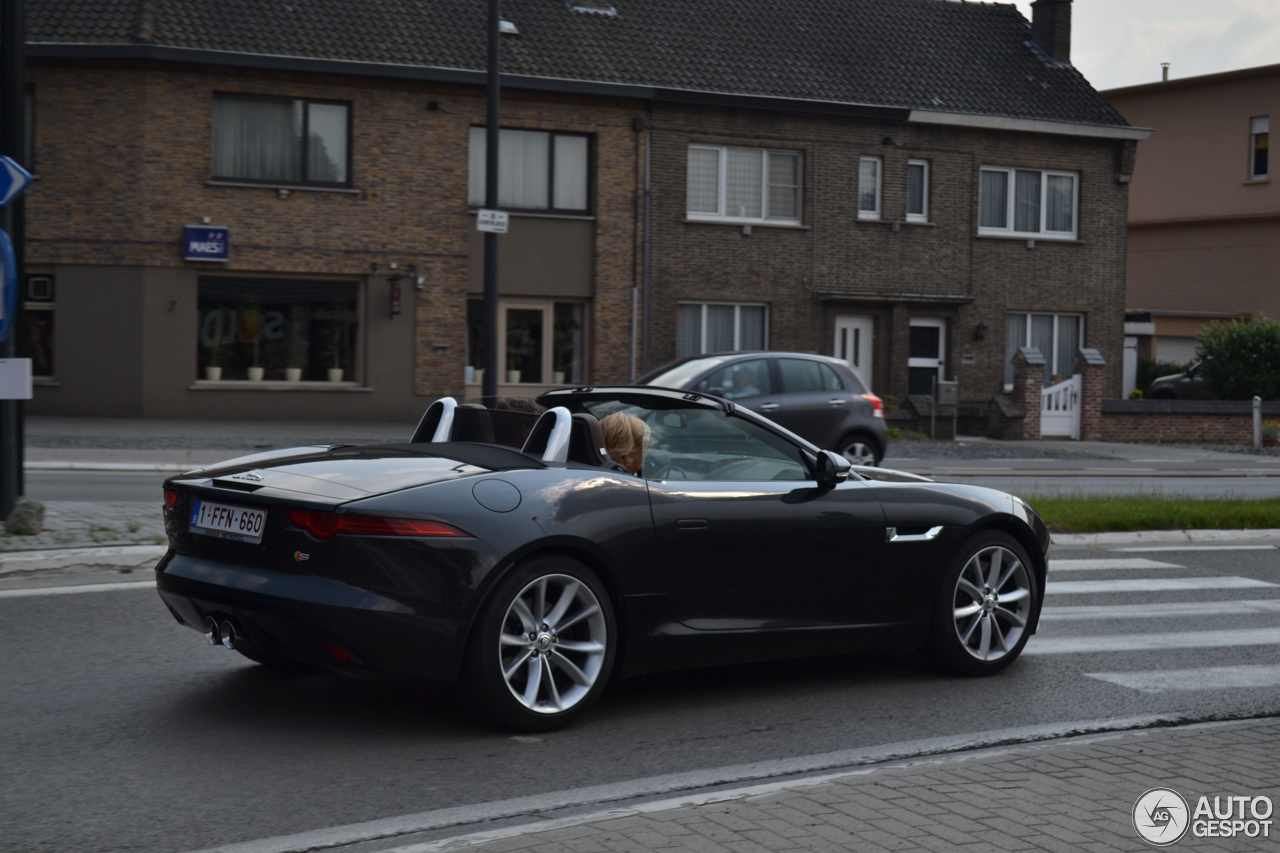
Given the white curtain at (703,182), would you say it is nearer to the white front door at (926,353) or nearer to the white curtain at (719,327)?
the white curtain at (719,327)

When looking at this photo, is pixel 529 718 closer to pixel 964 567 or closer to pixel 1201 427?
pixel 964 567

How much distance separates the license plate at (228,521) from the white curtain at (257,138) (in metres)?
21.2

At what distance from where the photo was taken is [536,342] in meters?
28.5

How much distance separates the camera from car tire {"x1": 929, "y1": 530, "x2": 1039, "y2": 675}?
692 cm

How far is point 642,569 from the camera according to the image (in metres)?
5.91

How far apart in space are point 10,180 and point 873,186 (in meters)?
23.6

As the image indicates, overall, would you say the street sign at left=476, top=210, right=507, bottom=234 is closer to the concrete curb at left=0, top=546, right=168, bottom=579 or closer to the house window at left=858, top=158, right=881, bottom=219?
the concrete curb at left=0, top=546, right=168, bottom=579

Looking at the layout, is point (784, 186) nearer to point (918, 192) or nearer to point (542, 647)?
point (918, 192)

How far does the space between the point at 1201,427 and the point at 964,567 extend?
2668cm

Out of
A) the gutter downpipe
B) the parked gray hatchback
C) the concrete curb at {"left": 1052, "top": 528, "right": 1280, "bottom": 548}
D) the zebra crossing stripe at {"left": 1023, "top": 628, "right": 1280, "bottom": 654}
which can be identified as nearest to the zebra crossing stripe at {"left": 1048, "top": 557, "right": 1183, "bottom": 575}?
the concrete curb at {"left": 1052, "top": 528, "right": 1280, "bottom": 548}

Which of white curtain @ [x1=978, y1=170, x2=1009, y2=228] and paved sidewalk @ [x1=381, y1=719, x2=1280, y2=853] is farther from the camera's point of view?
white curtain @ [x1=978, y1=170, x2=1009, y2=228]

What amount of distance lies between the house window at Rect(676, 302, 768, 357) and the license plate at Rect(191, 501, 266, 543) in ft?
77.6

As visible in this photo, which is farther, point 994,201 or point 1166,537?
point 994,201

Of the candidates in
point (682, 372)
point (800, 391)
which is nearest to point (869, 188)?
point (800, 391)
